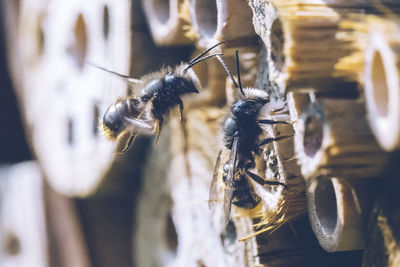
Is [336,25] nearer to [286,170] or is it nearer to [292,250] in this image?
[286,170]

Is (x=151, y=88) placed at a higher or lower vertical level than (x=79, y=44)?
lower

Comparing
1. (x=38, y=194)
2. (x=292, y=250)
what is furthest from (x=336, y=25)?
(x=38, y=194)

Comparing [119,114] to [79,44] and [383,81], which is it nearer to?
[79,44]

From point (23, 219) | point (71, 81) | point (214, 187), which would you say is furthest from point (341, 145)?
point (23, 219)

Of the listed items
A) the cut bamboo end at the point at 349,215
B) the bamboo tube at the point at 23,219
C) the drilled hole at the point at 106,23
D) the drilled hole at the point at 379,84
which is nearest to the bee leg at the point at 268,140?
the cut bamboo end at the point at 349,215

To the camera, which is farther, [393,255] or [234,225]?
[234,225]

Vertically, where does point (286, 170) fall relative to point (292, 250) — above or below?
above
